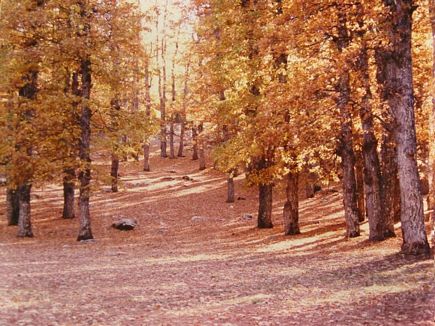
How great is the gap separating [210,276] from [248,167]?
11567 millimetres

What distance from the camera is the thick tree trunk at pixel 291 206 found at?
68.4ft

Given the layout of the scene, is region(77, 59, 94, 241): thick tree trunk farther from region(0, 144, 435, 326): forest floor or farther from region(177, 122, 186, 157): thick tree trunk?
region(177, 122, 186, 157): thick tree trunk

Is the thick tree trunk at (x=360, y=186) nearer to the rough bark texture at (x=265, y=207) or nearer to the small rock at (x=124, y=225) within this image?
the rough bark texture at (x=265, y=207)

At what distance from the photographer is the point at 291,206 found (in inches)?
817

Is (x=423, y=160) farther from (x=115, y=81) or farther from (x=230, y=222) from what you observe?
(x=115, y=81)

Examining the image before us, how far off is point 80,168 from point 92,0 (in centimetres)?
677

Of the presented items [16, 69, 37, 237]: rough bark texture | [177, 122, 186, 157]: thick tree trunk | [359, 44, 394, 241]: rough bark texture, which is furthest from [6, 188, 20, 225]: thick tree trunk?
[177, 122, 186, 157]: thick tree trunk

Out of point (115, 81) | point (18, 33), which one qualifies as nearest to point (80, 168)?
point (115, 81)

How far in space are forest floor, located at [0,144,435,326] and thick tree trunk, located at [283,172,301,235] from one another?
1.99 ft

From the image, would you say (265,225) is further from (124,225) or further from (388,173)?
(388,173)

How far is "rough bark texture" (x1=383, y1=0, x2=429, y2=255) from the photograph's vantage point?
513 inches

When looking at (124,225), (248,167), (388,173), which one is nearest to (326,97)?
(388,173)

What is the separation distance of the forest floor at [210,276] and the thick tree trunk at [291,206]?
607mm

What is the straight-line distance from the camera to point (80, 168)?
20125mm
